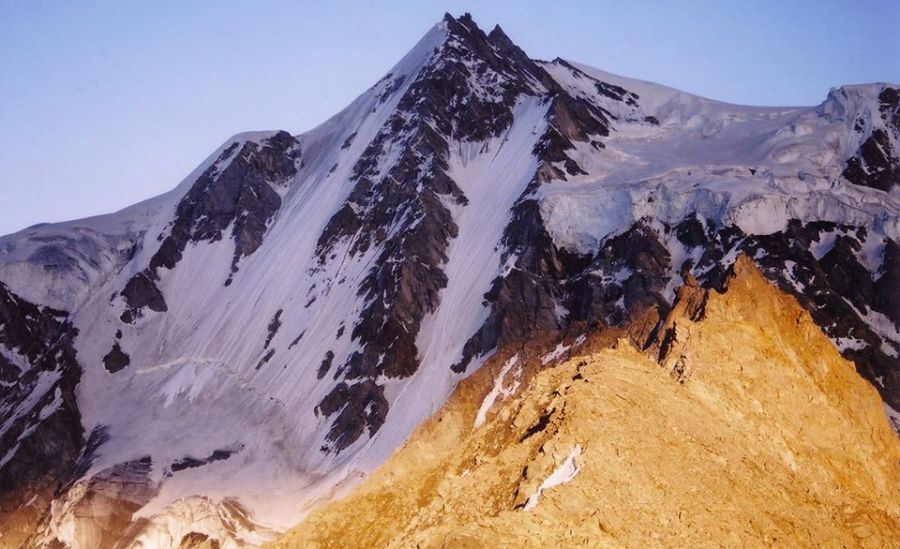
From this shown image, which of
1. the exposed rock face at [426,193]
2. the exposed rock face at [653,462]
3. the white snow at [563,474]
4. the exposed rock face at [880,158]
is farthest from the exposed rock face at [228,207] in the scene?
the white snow at [563,474]

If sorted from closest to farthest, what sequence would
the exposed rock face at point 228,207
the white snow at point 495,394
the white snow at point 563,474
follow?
the white snow at point 563,474
the white snow at point 495,394
the exposed rock face at point 228,207

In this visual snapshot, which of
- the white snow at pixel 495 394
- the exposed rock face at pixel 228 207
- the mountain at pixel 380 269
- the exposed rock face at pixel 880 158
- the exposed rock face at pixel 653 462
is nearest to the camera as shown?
the exposed rock face at pixel 653 462

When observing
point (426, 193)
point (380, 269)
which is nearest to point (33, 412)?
point (380, 269)

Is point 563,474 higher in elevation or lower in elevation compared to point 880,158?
lower

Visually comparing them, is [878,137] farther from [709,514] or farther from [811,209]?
[709,514]

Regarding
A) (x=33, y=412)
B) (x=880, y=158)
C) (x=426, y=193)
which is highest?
(x=880, y=158)

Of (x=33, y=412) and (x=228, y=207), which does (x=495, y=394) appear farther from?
(x=228, y=207)

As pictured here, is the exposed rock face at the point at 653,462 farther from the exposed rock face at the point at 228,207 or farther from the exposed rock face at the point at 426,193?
the exposed rock face at the point at 228,207
